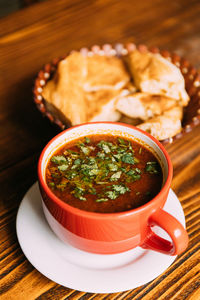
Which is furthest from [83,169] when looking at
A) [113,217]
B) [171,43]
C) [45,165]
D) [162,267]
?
[171,43]

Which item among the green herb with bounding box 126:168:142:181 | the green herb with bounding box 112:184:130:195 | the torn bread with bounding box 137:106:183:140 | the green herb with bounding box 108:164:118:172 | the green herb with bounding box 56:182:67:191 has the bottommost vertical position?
the torn bread with bounding box 137:106:183:140

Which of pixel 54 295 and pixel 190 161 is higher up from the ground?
pixel 54 295

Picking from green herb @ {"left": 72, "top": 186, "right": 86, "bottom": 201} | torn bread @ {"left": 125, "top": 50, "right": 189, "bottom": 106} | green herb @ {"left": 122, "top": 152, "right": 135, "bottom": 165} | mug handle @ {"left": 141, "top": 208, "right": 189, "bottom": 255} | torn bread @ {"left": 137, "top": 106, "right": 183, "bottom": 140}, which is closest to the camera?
mug handle @ {"left": 141, "top": 208, "right": 189, "bottom": 255}

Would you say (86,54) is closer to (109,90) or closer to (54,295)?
(109,90)

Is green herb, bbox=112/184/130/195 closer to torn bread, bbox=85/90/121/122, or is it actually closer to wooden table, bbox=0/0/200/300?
wooden table, bbox=0/0/200/300

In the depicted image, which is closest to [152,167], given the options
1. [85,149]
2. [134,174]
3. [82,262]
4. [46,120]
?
[134,174]

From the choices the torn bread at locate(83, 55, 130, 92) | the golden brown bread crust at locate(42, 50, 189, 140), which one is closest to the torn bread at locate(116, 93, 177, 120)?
the golden brown bread crust at locate(42, 50, 189, 140)
